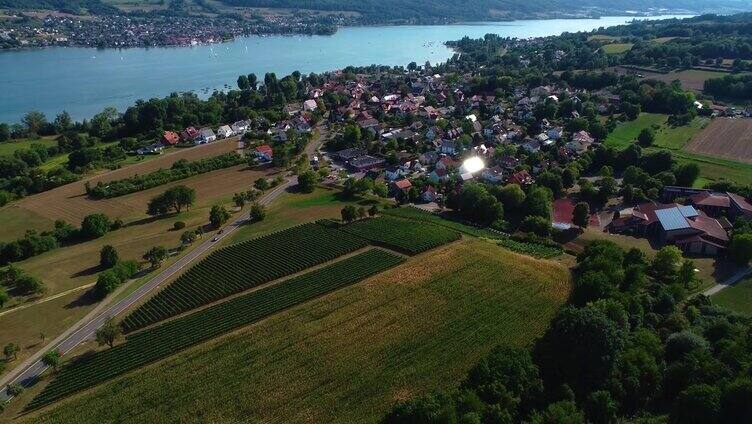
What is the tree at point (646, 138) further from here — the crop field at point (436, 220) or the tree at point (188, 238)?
the tree at point (188, 238)

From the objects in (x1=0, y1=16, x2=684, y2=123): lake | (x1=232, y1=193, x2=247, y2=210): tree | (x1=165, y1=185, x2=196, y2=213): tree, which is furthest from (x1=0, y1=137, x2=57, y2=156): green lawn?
(x1=232, y1=193, x2=247, y2=210): tree

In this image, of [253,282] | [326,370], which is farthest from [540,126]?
[326,370]

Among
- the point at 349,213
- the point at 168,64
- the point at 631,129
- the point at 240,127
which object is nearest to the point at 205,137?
the point at 240,127

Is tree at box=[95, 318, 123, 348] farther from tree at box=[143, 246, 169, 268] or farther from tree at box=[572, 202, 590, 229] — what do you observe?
tree at box=[572, 202, 590, 229]

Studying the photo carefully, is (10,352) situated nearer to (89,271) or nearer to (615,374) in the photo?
(89,271)

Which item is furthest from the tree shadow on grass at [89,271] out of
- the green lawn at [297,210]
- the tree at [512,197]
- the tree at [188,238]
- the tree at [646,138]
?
the tree at [646,138]

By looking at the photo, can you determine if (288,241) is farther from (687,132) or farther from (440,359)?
(687,132)
